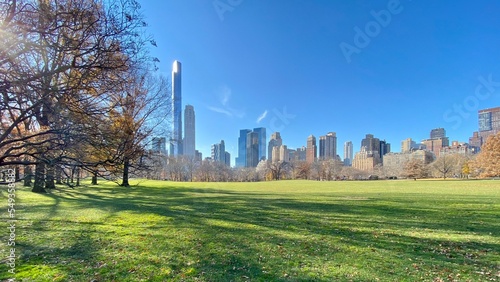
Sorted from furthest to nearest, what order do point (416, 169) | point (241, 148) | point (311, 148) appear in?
point (241, 148) → point (311, 148) → point (416, 169)

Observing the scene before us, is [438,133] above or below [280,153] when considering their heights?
above

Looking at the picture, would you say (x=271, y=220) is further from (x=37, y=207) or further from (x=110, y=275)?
(x=37, y=207)

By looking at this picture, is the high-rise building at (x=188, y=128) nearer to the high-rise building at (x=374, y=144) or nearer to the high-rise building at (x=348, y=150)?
the high-rise building at (x=374, y=144)

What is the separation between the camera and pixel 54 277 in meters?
4.22

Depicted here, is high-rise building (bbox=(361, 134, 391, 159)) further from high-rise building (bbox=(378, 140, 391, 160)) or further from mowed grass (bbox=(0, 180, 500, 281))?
mowed grass (bbox=(0, 180, 500, 281))

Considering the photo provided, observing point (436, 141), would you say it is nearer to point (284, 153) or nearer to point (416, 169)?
point (416, 169)

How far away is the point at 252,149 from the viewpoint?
116 m

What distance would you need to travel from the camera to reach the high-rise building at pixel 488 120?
88.6 m

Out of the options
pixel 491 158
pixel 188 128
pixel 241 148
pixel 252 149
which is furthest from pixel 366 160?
pixel 188 128

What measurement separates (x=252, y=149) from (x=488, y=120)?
92156 mm

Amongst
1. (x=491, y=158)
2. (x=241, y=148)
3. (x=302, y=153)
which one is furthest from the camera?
(x=241, y=148)

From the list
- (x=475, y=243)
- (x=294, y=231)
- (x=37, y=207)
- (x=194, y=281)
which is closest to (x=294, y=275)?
(x=194, y=281)

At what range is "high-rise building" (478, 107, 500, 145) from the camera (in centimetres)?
8856

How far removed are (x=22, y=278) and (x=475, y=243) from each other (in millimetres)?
9444
